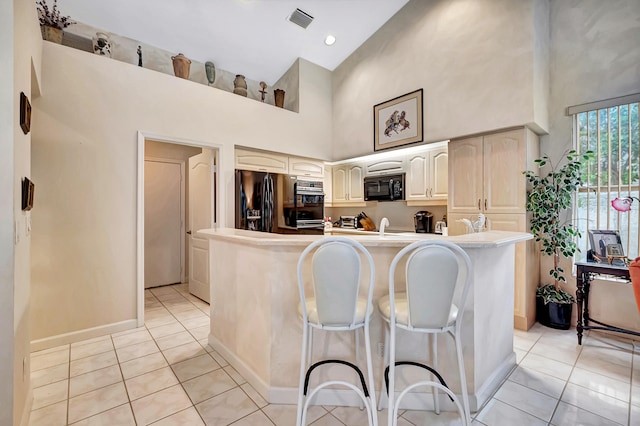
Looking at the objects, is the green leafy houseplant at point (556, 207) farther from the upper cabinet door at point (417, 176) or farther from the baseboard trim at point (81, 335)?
the baseboard trim at point (81, 335)

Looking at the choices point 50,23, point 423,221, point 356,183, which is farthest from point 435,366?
point 50,23

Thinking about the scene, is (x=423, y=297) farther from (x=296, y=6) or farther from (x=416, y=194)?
(x=296, y=6)

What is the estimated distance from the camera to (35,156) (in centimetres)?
260

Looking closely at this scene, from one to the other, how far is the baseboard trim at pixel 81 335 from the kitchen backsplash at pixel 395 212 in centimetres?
386

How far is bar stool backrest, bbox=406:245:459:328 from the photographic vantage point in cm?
139

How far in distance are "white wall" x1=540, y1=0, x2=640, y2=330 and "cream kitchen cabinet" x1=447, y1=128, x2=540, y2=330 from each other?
37cm

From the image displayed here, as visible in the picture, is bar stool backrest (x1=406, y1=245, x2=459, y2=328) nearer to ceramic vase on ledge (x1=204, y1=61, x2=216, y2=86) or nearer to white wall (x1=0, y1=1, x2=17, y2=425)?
white wall (x1=0, y1=1, x2=17, y2=425)

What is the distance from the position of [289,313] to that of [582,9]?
4330mm

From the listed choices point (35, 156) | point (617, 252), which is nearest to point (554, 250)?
point (617, 252)

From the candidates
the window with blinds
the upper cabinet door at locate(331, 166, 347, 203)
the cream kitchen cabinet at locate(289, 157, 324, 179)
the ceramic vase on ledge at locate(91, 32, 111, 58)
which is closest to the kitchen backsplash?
the upper cabinet door at locate(331, 166, 347, 203)

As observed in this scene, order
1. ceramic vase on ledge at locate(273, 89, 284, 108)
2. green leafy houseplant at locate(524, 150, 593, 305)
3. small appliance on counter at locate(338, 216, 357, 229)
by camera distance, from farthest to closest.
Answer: small appliance on counter at locate(338, 216, 357, 229) < ceramic vase on ledge at locate(273, 89, 284, 108) < green leafy houseplant at locate(524, 150, 593, 305)

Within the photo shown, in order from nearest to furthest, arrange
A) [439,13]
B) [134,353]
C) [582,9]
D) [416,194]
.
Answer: [134,353] → [582,9] → [439,13] → [416,194]

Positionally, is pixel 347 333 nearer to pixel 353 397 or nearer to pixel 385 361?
pixel 385 361

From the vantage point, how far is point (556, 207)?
2939 millimetres
